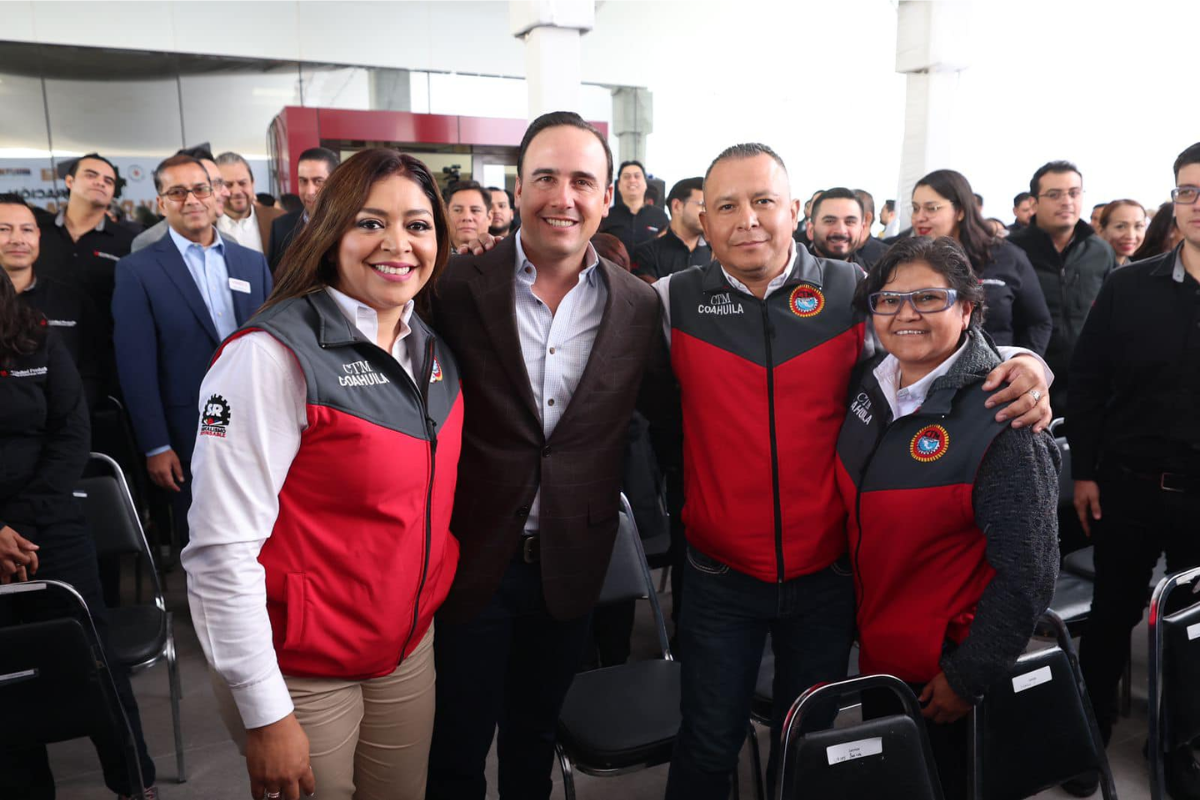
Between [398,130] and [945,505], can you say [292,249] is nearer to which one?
[945,505]

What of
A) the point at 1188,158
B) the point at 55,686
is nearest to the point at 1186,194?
the point at 1188,158

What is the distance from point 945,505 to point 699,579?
20.9 inches

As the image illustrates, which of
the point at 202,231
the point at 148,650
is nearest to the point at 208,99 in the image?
the point at 202,231

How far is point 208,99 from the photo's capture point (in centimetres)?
887

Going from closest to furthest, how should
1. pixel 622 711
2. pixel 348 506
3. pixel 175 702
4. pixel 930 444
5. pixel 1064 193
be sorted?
pixel 348 506
pixel 930 444
pixel 622 711
pixel 175 702
pixel 1064 193

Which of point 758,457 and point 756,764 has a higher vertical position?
point 758,457

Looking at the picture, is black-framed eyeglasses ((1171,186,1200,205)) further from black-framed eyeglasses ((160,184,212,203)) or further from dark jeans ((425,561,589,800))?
black-framed eyeglasses ((160,184,212,203))

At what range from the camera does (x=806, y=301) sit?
1.67 metres

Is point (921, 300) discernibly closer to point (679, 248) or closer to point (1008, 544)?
point (1008, 544)

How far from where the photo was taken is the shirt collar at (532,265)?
169cm

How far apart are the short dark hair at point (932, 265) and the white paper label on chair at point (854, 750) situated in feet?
2.68

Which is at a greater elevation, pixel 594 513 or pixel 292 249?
pixel 292 249

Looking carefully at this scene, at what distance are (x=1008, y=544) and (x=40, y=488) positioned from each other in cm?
238

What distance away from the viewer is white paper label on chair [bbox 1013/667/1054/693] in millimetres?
1608
